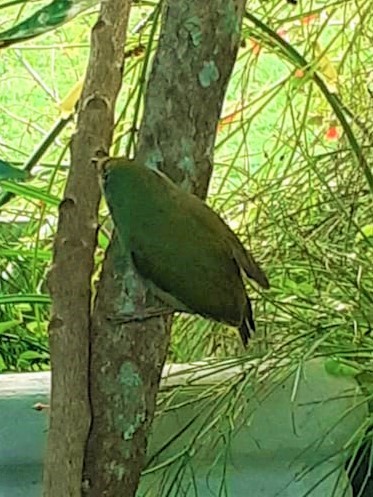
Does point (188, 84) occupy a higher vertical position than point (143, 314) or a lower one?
higher

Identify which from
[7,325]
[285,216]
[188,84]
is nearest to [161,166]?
[188,84]

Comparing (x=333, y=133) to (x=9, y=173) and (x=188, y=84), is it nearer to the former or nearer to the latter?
(x=188, y=84)

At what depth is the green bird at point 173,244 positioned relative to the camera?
1.87 feet

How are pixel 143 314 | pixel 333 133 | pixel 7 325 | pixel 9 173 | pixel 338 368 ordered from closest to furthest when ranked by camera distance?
1. pixel 9 173
2. pixel 143 314
3. pixel 338 368
4. pixel 7 325
5. pixel 333 133

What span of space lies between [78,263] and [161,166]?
0.24ft

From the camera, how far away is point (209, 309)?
0.57m

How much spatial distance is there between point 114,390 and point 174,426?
0.20m

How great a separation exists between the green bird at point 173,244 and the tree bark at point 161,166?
0.02 meters

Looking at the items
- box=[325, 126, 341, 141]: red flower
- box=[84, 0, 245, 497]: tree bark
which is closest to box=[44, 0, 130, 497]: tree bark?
box=[84, 0, 245, 497]: tree bark

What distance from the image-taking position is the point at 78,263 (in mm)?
624

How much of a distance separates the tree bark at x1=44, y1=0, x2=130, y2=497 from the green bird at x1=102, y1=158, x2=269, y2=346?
0.17ft

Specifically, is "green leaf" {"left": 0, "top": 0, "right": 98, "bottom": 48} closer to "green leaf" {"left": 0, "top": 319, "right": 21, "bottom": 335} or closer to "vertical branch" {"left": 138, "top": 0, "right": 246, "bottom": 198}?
"vertical branch" {"left": 138, "top": 0, "right": 246, "bottom": 198}

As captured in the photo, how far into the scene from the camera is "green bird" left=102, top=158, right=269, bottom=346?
0.57 m

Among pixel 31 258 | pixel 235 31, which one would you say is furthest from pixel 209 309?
pixel 31 258
